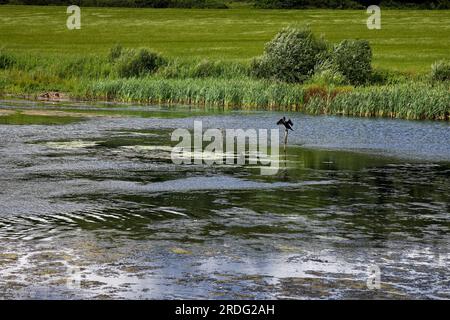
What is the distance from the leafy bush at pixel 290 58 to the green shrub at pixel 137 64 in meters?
9.12

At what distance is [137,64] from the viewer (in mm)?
69312

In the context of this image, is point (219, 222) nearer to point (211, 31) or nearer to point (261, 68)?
point (261, 68)

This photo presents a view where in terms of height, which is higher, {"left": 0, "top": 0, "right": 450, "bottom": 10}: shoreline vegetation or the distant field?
{"left": 0, "top": 0, "right": 450, "bottom": 10}: shoreline vegetation

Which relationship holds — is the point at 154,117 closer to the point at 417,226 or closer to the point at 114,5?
the point at 417,226

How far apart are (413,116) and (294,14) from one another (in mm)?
68660

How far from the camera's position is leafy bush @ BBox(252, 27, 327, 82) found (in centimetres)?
6347

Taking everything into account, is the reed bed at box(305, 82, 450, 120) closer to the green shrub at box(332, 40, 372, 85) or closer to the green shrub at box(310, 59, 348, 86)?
the green shrub at box(310, 59, 348, 86)

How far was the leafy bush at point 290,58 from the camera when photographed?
63469mm

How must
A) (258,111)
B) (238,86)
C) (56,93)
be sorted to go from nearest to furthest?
1. (258,111)
2. (238,86)
3. (56,93)

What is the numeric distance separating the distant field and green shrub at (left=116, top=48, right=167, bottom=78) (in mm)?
8880

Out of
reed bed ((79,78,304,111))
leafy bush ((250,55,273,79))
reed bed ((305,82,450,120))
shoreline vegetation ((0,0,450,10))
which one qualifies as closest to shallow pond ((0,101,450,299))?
reed bed ((305,82,450,120))

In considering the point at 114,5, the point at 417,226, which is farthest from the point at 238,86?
the point at 114,5

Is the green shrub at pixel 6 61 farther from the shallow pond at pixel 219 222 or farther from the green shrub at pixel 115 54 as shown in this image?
the shallow pond at pixel 219 222
